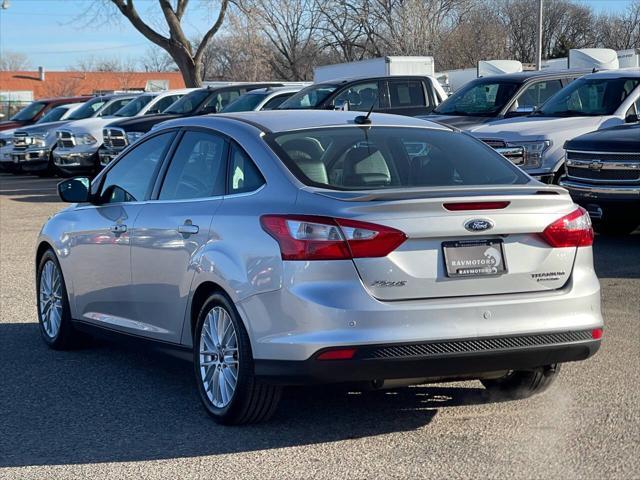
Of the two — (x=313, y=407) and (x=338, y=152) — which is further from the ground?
(x=338, y=152)

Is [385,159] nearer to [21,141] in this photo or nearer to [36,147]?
[36,147]

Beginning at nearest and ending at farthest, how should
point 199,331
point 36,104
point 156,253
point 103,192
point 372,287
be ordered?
1. point 372,287
2. point 199,331
3. point 156,253
4. point 103,192
5. point 36,104

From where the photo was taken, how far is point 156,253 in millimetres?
6547

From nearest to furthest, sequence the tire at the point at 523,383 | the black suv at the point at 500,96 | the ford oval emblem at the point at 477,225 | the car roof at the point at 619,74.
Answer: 1. the ford oval emblem at the point at 477,225
2. the tire at the point at 523,383
3. the car roof at the point at 619,74
4. the black suv at the point at 500,96

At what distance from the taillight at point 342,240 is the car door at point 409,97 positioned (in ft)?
45.7

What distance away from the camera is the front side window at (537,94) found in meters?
16.2

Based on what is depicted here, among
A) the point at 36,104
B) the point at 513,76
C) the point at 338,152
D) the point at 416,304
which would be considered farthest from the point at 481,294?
the point at 36,104

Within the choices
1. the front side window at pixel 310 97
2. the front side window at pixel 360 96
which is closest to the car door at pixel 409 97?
the front side window at pixel 360 96

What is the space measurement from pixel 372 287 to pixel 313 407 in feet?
4.21

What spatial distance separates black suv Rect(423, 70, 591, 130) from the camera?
15.8 meters

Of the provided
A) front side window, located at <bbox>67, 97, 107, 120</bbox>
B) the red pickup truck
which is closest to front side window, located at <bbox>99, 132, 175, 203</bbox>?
front side window, located at <bbox>67, 97, 107, 120</bbox>

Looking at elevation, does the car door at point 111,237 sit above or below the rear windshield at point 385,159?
below

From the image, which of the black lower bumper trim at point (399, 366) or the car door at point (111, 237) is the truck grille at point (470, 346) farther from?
the car door at point (111, 237)

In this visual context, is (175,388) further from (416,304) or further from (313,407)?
(416,304)
